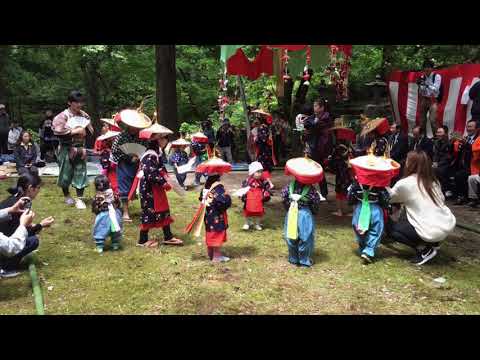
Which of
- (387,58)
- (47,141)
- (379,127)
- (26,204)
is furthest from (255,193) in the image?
(387,58)

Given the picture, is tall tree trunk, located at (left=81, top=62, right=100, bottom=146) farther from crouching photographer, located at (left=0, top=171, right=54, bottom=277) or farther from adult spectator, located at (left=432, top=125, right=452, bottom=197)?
crouching photographer, located at (left=0, top=171, right=54, bottom=277)

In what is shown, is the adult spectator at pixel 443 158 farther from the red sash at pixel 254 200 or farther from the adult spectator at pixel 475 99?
the red sash at pixel 254 200

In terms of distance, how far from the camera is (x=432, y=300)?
15.3 feet

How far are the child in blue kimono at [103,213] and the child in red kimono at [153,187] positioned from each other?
1.31ft

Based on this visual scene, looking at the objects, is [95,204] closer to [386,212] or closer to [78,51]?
[386,212]

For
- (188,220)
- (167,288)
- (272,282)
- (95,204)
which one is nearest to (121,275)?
(167,288)

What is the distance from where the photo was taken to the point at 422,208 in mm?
5578

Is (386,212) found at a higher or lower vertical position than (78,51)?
lower

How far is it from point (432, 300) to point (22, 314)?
169 inches

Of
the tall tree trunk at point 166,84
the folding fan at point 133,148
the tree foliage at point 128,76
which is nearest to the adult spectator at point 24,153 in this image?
the folding fan at point 133,148

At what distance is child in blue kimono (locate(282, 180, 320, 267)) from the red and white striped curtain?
6.88 meters

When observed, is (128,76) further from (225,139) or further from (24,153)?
(24,153)

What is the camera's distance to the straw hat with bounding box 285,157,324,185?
531cm

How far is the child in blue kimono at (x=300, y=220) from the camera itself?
5438 millimetres
